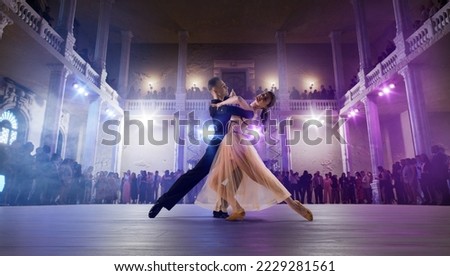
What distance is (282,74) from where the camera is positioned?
655 inches

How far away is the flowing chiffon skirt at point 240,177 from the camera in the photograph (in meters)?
2.78

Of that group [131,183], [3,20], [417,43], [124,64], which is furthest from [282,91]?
[3,20]

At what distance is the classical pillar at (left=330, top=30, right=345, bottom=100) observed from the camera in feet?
53.9

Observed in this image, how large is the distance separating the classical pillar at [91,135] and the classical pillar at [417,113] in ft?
41.7

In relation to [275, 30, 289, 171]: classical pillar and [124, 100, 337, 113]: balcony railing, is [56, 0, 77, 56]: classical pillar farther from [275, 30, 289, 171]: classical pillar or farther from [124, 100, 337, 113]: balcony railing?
[275, 30, 289, 171]: classical pillar

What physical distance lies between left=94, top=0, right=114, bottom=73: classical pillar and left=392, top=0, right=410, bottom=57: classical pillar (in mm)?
12888

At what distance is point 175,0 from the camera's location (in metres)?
Answer: 15.0

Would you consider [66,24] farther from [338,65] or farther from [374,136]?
[338,65]

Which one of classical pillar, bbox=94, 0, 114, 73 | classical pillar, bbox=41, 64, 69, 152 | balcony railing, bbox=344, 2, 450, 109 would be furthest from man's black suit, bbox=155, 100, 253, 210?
classical pillar, bbox=94, 0, 114, 73

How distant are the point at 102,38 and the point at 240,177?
543 inches

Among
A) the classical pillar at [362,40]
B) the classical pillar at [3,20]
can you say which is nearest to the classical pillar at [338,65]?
the classical pillar at [362,40]

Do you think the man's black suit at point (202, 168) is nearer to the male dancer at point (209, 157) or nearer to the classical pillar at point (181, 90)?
the male dancer at point (209, 157)
